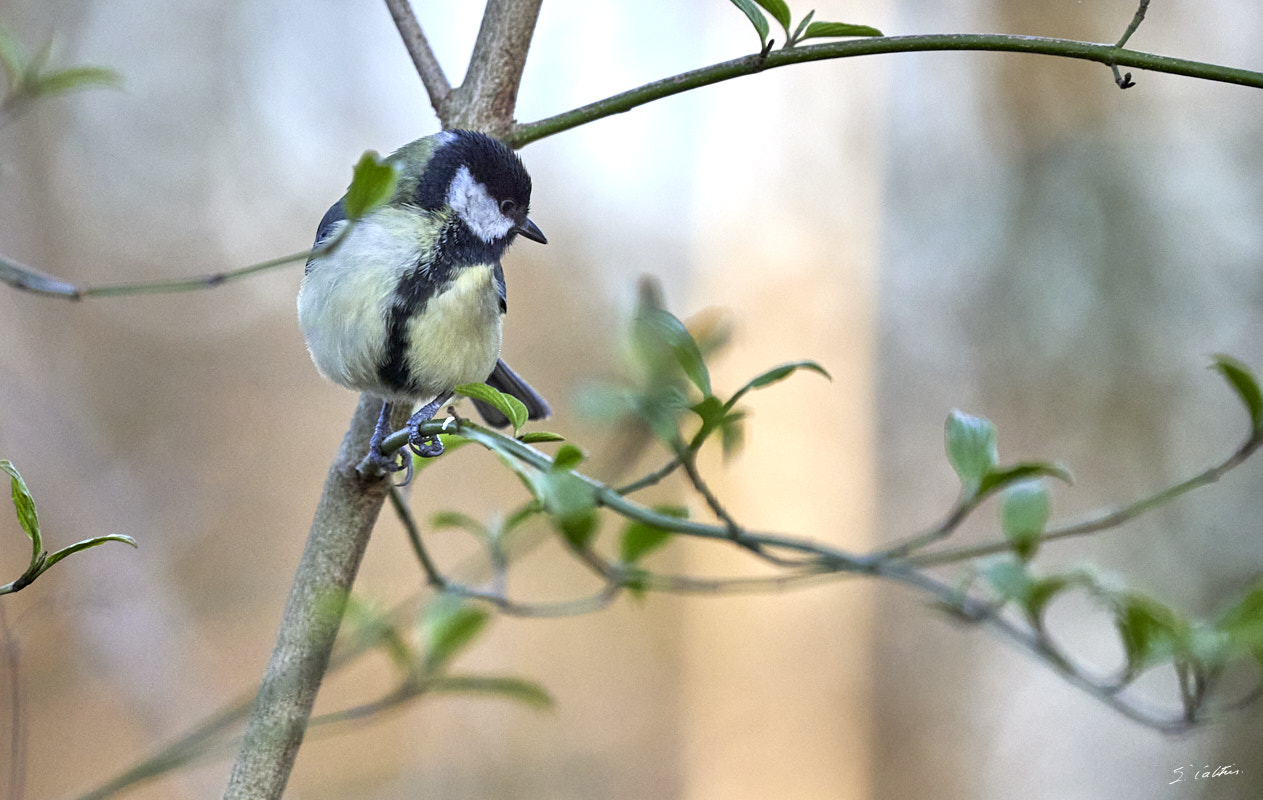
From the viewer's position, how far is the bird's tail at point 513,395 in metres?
1.07

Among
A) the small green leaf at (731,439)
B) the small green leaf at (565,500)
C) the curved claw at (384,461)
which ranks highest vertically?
the small green leaf at (731,439)

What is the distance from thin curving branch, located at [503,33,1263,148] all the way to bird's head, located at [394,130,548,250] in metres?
0.18

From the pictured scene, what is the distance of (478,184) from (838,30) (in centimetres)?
39

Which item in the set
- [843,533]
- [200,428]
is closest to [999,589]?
[843,533]

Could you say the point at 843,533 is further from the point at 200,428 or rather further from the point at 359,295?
the point at 359,295

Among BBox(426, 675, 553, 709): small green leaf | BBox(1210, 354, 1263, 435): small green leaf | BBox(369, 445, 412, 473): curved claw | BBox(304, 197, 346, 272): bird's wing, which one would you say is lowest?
BBox(426, 675, 553, 709): small green leaf

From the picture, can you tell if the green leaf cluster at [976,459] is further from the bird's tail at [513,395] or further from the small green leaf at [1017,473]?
the bird's tail at [513,395]

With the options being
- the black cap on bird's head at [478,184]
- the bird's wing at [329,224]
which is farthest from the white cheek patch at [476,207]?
the bird's wing at [329,224]

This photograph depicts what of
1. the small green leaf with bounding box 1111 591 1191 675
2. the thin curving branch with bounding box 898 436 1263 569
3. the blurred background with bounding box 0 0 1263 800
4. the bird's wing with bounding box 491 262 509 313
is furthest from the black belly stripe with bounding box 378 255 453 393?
the blurred background with bounding box 0 0 1263 800

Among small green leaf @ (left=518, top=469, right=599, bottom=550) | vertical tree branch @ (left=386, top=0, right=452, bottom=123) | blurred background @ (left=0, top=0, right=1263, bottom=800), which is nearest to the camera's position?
small green leaf @ (left=518, top=469, right=599, bottom=550)

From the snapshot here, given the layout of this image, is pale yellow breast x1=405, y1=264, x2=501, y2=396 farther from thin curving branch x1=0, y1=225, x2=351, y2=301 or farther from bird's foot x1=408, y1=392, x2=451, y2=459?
thin curving branch x1=0, y1=225, x2=351, y2=301

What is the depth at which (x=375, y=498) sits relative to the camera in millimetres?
704

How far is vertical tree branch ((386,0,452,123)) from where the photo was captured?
792mm

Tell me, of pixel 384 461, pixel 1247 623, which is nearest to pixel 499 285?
pixel 384 461
